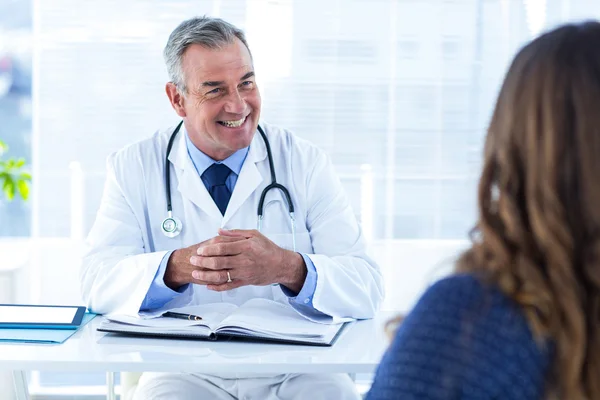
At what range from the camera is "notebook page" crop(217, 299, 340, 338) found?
151cm

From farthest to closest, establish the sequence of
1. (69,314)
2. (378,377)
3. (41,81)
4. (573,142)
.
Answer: (41,81)
(69,314)
(378,377)
(573,142)

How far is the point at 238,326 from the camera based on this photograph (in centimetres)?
151

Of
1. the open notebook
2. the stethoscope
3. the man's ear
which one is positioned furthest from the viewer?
the man's ear

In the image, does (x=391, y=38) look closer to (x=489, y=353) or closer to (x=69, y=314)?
(x=69, y=314)

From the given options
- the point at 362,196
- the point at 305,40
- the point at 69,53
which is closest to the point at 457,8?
the point at 305,40

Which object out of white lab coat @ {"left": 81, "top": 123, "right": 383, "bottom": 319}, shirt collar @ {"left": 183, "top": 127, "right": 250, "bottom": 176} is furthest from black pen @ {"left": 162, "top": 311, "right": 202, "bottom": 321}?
shirt collar @ {"left": 183, "top": 127, "right": 250, "bottom": 176}

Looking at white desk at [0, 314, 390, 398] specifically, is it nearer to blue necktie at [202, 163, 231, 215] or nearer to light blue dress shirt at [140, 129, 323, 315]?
light blue dress shirt at [140, 129, 323, 315]

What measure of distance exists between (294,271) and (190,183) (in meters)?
0.45

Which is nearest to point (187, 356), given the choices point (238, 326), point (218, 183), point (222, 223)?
point (238, 326)

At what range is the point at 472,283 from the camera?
78cm

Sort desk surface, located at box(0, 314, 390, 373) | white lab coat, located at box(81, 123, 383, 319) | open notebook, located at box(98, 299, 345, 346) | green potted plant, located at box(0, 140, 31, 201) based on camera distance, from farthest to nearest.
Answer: green potted plant, located at box(0, 140, 31, 201) → white lab coat, located at box(81, 123, 383, 319) → open notebook, located at box(98, 299, 345, 346) → desk surface, located at box(0, 314, 390, 373)

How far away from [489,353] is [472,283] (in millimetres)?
71

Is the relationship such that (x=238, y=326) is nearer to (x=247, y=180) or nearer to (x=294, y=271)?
(x=294, y=271)

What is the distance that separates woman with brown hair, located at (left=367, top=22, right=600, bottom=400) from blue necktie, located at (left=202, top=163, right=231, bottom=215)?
1.29 m
